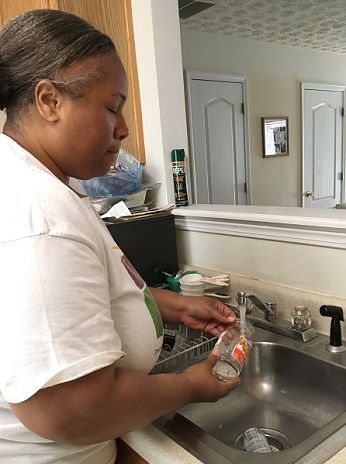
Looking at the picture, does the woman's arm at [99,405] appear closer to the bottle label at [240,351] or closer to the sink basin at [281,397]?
the bottle label at [240,351]

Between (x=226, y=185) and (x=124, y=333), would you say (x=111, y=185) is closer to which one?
(x=124, y=333)

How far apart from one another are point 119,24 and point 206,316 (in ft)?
3.96

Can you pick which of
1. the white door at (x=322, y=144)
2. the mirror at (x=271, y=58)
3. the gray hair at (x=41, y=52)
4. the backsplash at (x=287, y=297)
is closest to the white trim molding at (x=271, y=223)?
the backsplash at (x=287, y=297)

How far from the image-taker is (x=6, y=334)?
1.49ft

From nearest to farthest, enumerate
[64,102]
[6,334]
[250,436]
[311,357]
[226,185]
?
[6,334] → [64,102] → [250,436] → [311,357] → [226,185]

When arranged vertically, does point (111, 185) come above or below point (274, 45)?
below

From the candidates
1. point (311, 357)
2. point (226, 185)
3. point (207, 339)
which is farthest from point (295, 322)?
point (226, 185)

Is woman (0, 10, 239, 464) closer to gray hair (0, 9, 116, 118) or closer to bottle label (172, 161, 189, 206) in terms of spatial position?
gray hair (0, 9, 116, 118)

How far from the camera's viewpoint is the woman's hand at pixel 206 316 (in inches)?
39.3

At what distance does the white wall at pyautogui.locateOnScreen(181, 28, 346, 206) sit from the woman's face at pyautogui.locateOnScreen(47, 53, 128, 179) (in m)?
3.11

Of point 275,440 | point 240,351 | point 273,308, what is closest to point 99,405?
point 240,351

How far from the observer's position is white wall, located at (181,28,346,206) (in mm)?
3639

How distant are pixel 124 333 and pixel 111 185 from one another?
3.08ft

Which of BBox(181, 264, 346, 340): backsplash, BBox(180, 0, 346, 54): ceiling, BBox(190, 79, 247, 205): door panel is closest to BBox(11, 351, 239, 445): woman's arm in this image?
BBox(181, 264, 346, 340): backsplash
